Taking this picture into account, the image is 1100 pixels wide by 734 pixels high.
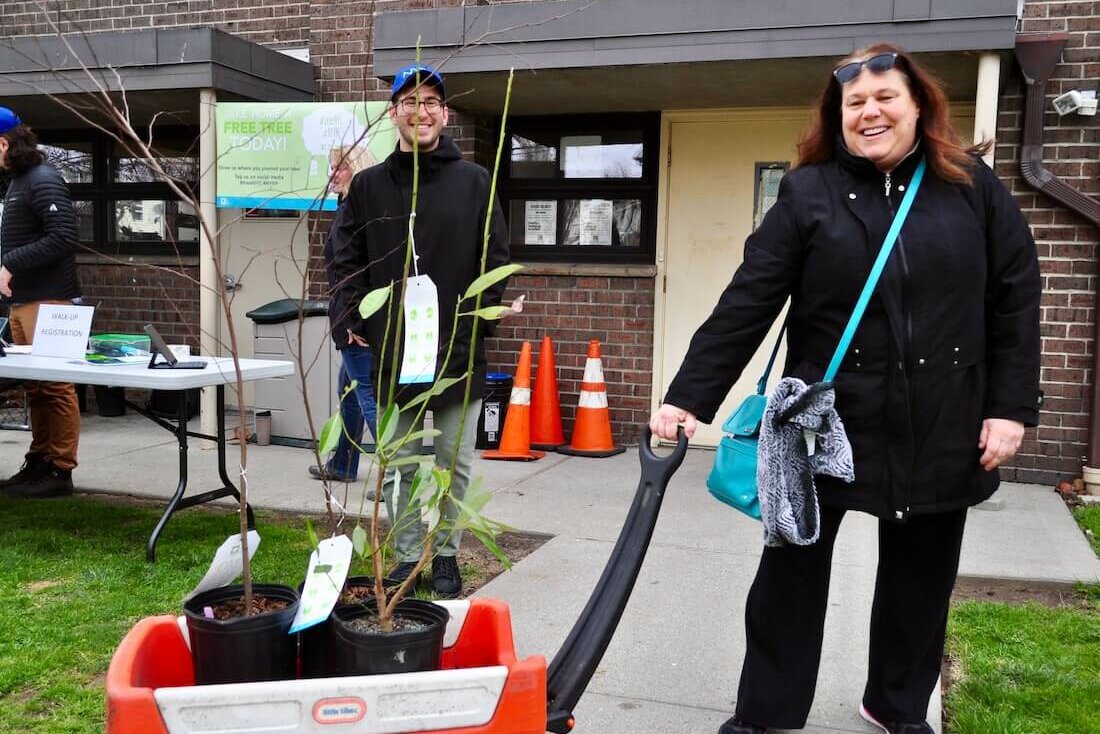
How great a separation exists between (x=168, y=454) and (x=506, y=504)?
2.81m

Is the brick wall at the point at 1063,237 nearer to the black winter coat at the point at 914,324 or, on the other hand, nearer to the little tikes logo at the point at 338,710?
the black winter coat at the point at 914,324

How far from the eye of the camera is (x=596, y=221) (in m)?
7.41

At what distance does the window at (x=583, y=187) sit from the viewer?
288 inches

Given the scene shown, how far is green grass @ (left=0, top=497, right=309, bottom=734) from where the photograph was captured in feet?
10.3

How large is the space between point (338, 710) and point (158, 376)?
2933mm

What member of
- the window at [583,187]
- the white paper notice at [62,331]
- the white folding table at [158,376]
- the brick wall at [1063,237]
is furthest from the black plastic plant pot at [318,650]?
the window at [583,187]

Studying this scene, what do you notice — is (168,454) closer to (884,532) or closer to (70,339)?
(70,339)

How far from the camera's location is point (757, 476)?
99.2 inches

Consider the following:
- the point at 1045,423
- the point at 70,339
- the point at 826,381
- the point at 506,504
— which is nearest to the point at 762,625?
the point at 826,381

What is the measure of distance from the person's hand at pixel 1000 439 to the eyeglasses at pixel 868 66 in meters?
0.90

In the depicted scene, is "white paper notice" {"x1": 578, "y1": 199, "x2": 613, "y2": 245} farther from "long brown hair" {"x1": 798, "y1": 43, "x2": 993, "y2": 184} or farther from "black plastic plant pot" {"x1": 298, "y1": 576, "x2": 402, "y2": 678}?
"black plastic plant pot" {"x1": 298, "y1": 576, "x2": 402, "y2": 678}

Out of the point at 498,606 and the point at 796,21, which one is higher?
the point at 796,21

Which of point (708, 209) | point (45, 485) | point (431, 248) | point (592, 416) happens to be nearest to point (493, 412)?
point (592, 416)

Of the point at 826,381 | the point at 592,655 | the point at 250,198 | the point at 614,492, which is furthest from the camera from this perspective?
the point at 250,198
